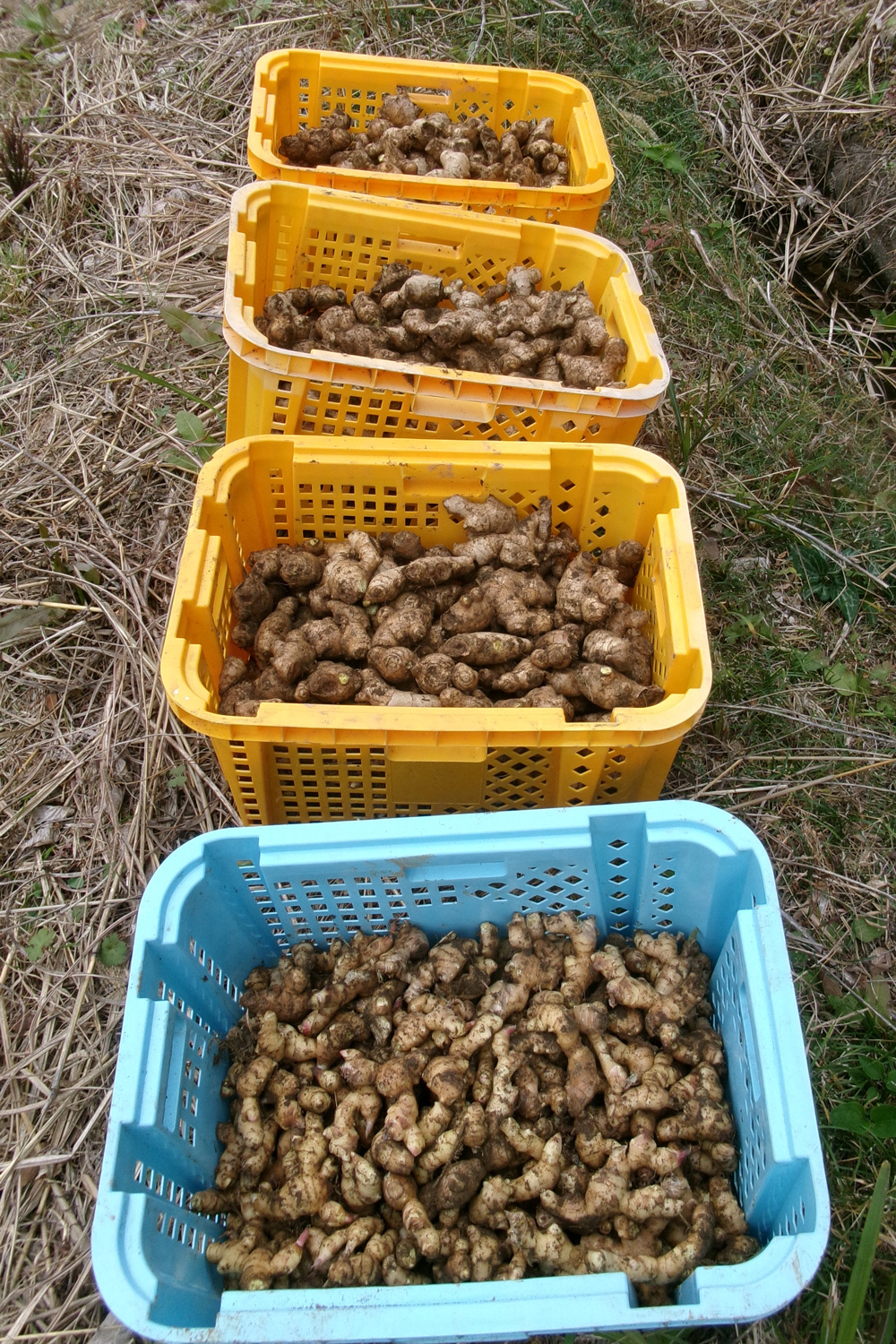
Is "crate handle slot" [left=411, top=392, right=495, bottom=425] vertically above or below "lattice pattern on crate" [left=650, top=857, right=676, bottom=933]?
above

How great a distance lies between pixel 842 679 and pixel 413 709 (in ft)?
6.33

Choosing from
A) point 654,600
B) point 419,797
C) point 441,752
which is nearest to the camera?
point 441,752

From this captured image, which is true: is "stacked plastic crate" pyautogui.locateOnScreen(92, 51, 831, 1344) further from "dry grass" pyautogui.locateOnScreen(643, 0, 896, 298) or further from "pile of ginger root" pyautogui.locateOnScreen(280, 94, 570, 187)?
"dry grass" pyautogui.locateOnScreen(643, 0, 896, 298)

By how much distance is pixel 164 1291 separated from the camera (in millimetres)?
1501

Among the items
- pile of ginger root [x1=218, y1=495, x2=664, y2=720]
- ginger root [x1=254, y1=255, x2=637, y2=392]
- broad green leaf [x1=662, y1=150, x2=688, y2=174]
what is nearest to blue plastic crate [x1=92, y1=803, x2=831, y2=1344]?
pile of ginger root [x1=218, y1=495, x2=664, y2=720]

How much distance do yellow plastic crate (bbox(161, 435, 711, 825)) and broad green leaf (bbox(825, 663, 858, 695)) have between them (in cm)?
97

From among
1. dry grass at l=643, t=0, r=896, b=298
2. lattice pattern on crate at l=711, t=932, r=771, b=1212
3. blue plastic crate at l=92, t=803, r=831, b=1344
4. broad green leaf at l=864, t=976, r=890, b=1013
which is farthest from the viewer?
dry grass at l=643, t=0, r=896, b=298

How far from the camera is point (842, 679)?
3.21 meters

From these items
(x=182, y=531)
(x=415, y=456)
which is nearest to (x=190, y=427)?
(x=182, y=531)

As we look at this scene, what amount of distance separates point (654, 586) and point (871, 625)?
1.36 meters

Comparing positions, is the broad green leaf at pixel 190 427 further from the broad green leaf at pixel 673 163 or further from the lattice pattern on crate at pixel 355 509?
the broad green leaf at pixel 673 163

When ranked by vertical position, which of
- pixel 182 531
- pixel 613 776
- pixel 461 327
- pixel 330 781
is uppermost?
pixel 461 327

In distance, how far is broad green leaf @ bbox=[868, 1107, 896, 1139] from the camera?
87.4 inches

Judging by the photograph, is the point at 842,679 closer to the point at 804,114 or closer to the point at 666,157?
the point at 666,157
